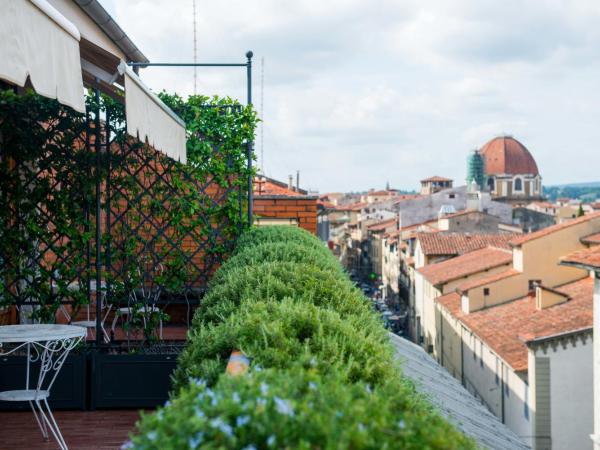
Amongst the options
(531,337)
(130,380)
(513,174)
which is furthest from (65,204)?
(513,174)

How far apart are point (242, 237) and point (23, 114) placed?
2283mm

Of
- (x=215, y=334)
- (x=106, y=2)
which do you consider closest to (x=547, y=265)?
(x=106, y=2)

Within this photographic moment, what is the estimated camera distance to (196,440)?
1607mm

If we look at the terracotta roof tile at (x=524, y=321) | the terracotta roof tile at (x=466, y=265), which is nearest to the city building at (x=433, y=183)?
the terracotta roof tile at (x=466, y=265)

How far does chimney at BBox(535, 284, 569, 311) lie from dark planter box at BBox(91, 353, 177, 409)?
22774 millimetres

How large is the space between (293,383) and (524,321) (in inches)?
1039

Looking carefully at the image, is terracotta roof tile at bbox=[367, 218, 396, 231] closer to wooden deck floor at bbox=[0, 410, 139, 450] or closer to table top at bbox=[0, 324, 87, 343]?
wooden deck floor at bbox=[0, 410, 139, 450]

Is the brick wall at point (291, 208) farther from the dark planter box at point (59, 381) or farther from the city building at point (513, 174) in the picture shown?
the city building at point (513, 174)

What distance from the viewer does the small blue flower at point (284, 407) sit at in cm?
164

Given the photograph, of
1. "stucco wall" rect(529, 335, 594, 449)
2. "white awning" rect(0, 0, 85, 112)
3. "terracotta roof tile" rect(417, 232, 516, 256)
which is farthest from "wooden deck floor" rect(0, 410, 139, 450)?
"terracotta roof tile" rect(417, 232, 516, 256)

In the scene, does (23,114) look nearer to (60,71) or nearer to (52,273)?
(52,273)

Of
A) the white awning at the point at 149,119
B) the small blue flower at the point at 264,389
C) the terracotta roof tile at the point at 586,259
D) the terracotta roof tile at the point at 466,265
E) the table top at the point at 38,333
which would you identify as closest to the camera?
the small blue flower at the point at 264,389

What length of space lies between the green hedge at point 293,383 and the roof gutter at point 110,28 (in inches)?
384

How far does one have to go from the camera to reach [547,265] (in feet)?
108
